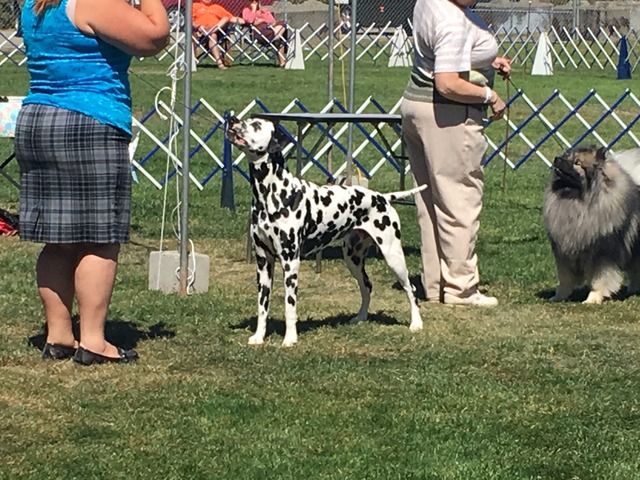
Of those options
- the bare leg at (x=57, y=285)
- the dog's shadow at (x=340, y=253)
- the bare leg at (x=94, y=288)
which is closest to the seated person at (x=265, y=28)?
the dog's shadow at (x=340, y=253)

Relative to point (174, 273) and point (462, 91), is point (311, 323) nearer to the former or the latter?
point (174, 273)

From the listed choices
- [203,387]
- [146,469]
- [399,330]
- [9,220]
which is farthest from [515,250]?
[146,469]

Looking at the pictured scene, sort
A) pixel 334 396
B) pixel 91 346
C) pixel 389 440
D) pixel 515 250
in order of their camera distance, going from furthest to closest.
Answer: pixel 515 250 < pixel 91 346 < pixel 334 396 < pixel 389 440

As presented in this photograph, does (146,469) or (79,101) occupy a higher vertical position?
(79,101)

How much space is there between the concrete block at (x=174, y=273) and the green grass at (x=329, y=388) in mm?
121

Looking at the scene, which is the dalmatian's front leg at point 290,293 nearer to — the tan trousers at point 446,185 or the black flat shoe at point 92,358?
the black flat shoe at point 92,358

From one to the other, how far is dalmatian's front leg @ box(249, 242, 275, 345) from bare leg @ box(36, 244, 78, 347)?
98 centimetres

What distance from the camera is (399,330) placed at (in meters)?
7.03

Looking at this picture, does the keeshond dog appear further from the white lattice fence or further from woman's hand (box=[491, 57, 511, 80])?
the white lattice fence

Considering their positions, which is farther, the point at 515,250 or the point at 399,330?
the point at 515,250

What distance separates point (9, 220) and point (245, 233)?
1.84 metres

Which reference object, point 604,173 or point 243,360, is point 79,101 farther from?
point 604,173

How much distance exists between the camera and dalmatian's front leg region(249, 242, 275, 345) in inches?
260

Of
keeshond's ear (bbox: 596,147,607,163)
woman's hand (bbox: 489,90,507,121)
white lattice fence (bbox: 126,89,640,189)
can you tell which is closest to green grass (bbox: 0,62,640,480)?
keeshond's ear (bbox: 596,147,607,163)
